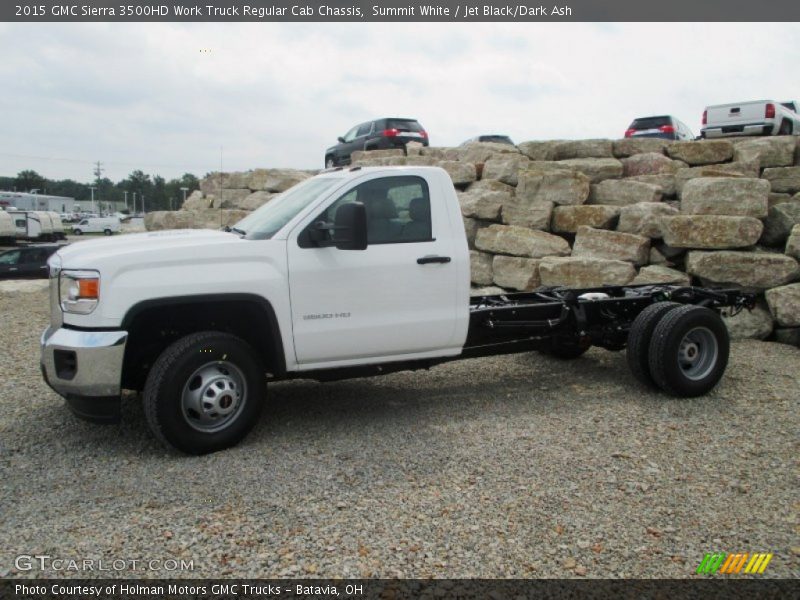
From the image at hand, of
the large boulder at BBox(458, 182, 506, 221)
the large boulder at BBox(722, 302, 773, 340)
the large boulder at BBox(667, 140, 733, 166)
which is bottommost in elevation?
the large boulder at BBox(722, 302, 773, 340)

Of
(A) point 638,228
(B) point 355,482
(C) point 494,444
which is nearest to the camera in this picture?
(B) point 355,482

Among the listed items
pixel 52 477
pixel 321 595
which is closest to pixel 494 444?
pixel 321 595

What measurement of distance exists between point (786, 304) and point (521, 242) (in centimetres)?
398

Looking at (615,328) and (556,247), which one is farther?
(556,247)

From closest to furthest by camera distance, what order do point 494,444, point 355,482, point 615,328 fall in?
point 355,482 < point 494,444 < point 615,328

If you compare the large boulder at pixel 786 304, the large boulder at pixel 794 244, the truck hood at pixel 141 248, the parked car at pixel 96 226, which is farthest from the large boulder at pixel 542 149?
the parked car at pixel 96 226

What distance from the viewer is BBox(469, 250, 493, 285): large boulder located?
1158cm

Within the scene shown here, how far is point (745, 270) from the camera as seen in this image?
28.4 feet

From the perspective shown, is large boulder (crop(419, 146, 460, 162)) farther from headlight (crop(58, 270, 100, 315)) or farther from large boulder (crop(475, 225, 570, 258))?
headlight (crop(58, 270, 100, 315))

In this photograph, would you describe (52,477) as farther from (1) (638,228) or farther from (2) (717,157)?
(2) (717,157)

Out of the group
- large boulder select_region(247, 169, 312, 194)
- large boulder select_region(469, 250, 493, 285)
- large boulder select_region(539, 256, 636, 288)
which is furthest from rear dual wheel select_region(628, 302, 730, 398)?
large boulder select_region(247, 169, 312, 194)

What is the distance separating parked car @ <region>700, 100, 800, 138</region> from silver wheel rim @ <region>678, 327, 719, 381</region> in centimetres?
1069

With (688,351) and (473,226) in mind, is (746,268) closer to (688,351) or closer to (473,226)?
(688,351)

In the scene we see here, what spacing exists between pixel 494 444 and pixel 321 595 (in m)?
2.23
